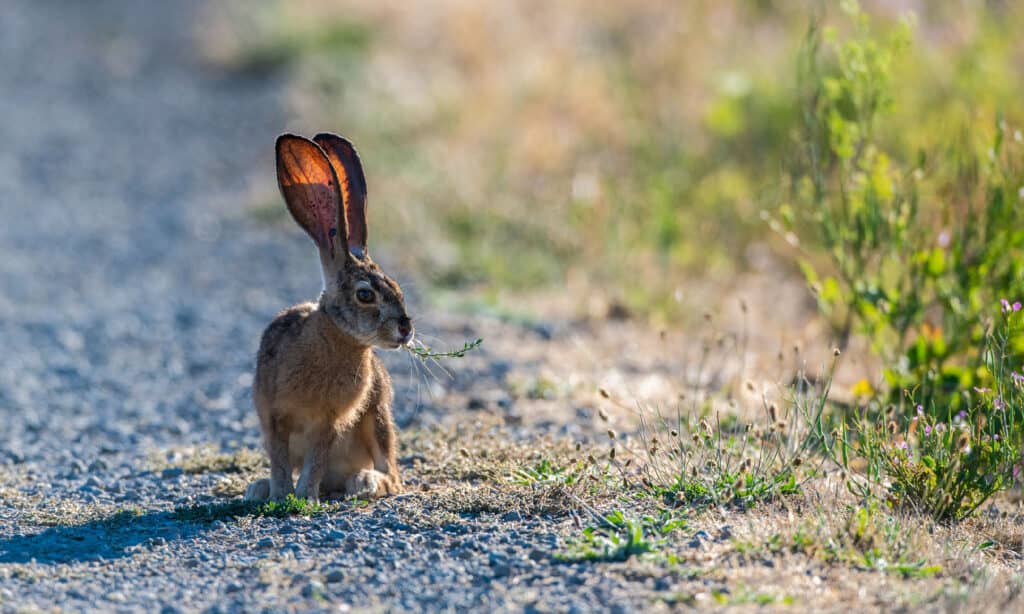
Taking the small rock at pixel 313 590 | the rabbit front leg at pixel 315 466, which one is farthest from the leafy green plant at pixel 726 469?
the small rock at pixel 313 590

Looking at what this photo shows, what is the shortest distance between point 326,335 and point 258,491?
2.38 ft

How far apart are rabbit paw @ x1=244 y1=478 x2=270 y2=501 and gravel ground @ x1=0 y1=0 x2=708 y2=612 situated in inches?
9.2

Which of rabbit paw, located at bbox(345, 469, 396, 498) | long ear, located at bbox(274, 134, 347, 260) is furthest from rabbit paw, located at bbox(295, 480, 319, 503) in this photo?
long ear, located at bbox(274, 134, 347, 260)

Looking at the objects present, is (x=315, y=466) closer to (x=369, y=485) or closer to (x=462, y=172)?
(x=369, y=485)

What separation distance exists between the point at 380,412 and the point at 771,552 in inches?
72.8

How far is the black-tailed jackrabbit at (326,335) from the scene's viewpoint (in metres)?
5.25

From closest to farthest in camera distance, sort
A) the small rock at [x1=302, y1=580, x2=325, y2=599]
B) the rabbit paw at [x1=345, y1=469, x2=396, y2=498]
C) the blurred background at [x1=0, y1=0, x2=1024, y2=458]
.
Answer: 1. the small rock at [x1=302, y1=580, x2=325, y2=599]
2. the rabbit paw at [x1=345, y1=469, x2=396, y2=498]
3. the blurred background at [x1=0, y1=0, x2=1024, y2=458]

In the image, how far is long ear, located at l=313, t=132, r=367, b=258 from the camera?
5371mm

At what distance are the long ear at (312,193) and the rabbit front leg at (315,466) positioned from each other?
72cm

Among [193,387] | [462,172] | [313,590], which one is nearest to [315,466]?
[313,590]

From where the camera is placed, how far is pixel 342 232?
209 inches

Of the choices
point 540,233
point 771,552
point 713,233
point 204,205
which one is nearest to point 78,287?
point 204,205

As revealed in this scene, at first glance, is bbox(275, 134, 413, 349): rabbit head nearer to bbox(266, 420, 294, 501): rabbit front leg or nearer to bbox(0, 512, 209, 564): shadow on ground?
bbox(266, 420, 294, 501): rabbit front leg

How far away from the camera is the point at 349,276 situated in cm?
530
